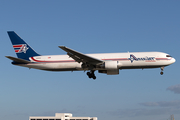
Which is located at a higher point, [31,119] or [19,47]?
[19,47]

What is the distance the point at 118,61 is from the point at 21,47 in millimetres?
17559

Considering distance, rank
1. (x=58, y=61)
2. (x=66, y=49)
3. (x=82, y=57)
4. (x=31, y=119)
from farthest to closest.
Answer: (x=31, y=119)
(x=58, y=61)
(x=82, y=57)
(x=66, y=49)

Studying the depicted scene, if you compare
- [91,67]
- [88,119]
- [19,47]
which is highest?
[19,47]

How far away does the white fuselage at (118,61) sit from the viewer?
41969 mm

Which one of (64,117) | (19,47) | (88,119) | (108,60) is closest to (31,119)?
(64,117)

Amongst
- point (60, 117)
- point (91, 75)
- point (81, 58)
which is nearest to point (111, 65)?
point (81, 58)

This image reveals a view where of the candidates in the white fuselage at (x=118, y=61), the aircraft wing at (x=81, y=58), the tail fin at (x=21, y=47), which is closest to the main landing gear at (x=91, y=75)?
the white fuselage at (x=118, y=61)

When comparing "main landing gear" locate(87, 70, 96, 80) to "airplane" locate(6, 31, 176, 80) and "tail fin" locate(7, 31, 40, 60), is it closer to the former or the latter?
"airplane" locate(6, 31, 176, 80)

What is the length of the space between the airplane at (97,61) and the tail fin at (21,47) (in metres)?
0.24

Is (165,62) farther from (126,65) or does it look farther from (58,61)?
(58,61)

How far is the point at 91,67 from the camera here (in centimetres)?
→ 4319

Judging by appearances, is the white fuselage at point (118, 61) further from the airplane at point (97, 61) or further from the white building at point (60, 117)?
the white building at point (60, 117)

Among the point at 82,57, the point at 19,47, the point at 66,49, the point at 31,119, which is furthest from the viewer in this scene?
the point at 31,119

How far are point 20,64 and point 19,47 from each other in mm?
4254
